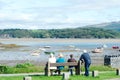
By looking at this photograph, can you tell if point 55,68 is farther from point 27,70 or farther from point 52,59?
point 27,70

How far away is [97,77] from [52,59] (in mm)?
3155

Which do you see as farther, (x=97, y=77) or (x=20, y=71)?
(x=20, y=71)

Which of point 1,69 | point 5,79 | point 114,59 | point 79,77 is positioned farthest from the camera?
point 114,59

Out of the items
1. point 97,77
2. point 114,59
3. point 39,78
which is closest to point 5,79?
point 39,78

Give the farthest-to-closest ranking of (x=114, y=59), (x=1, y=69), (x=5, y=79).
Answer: (x=114, y=59)
(x=1, y=69)
(x=5, y=79)

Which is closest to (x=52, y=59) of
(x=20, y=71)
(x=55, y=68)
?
(x=55, y=68)

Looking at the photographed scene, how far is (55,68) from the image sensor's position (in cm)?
2880

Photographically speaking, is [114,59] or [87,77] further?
[114,59]

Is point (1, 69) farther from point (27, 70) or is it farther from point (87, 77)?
point (87, 77)

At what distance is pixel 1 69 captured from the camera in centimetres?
3509

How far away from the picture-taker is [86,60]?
29.8 metres

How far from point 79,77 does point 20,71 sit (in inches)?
321

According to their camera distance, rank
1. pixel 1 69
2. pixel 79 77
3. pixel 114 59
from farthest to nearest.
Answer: pixel 114 59
pixel 1 69
pixel 79 77

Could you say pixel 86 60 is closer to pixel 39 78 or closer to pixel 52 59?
pixel 52 59
